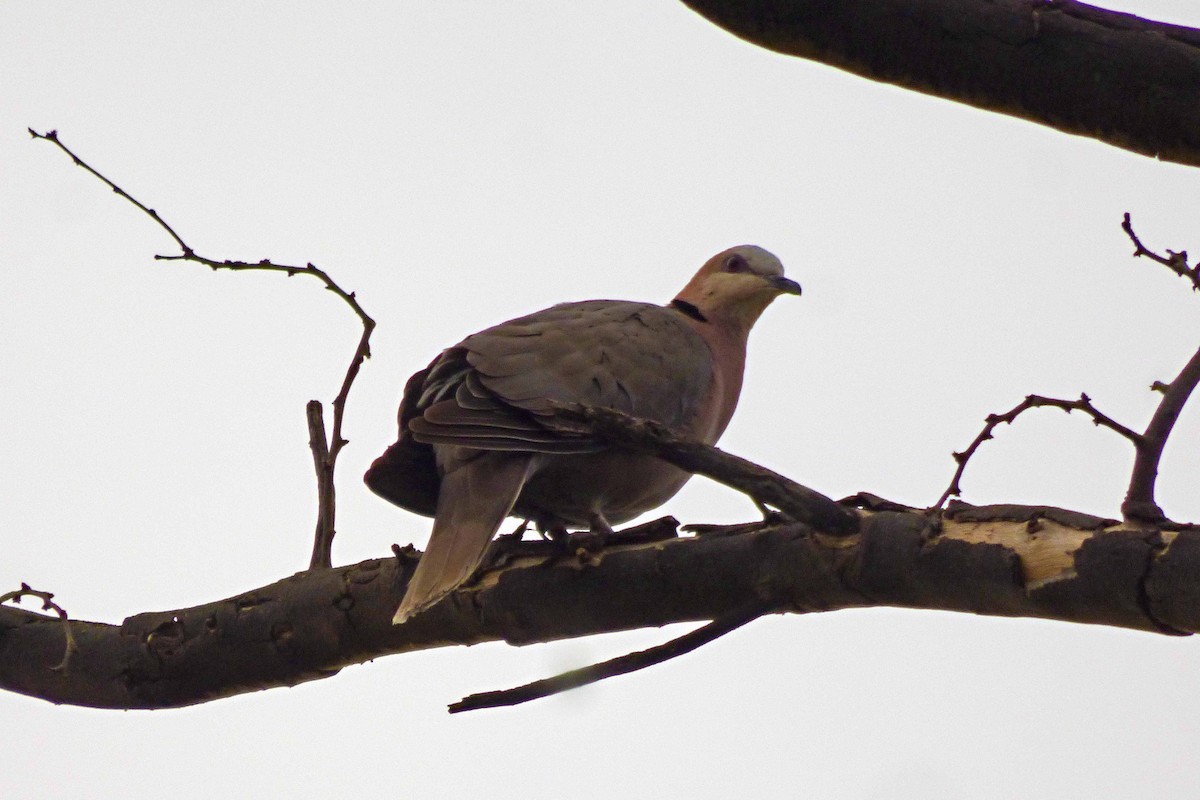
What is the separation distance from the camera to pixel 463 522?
9.53 ft

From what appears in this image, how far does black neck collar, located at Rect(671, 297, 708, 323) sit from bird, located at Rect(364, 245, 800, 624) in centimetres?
17

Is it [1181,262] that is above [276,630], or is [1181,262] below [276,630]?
above

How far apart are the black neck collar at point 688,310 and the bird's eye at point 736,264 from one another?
8.6 inches

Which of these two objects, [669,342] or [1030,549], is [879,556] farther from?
[669,342]

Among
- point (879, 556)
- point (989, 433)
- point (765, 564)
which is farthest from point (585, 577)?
point (989, 433)

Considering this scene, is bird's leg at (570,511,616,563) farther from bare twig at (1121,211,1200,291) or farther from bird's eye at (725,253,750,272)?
bird's eye at (725,253,750,272)

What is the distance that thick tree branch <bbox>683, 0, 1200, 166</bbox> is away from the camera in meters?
1.94

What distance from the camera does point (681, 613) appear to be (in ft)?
8.02

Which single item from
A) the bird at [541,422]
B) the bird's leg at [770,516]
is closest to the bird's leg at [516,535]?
the bird at [541,422]

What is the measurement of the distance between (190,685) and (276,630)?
0.27 m

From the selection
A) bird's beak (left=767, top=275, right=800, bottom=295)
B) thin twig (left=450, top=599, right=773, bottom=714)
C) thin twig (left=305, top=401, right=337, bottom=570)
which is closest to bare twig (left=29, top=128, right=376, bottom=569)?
thin twig (left=305, top=401, right=337, bottom=570)

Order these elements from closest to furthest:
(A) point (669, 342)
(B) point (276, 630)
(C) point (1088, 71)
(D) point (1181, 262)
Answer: (C) point (1088, 71) → (D) point (1181, 262) → (B) point (276, 630) → (A) point (669, 342)

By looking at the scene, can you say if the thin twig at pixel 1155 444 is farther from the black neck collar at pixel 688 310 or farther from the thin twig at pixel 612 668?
the black neck collar at pixel 688 310

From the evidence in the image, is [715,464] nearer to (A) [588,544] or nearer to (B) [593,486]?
(A) [588,544]
